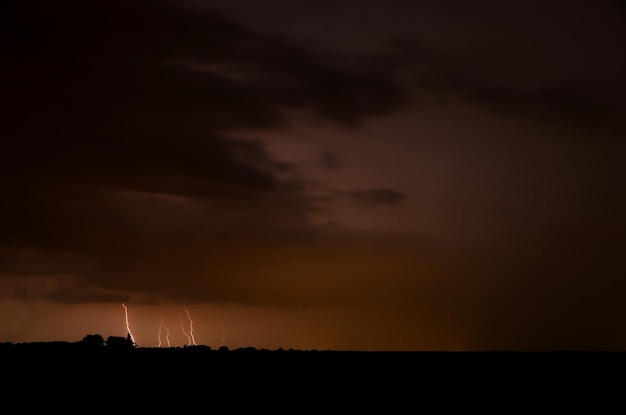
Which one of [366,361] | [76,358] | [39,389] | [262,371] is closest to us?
[39,389]

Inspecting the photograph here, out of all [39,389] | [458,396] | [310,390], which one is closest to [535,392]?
[458,396]

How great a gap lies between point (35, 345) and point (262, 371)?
24.3 metres

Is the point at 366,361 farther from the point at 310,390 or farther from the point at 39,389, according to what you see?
the point at 39,389

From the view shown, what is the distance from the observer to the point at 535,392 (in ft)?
148

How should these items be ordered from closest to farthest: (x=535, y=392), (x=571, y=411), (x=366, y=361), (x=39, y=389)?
(x=571, y=411), (x=39, y=389), (x=535, y=392), (x=366, y=361)

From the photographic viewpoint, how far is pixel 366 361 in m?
63.6

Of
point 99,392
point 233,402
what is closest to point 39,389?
point 99,392

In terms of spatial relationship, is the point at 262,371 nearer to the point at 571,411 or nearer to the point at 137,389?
the point at 137,389

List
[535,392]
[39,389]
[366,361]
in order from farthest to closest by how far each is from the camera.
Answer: [366,361], [535,392], [39,389]

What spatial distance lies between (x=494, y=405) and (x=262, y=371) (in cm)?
1600

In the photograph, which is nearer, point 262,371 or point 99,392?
point 99,392

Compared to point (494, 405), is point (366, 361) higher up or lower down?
higher up

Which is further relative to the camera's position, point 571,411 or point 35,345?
point 35,345

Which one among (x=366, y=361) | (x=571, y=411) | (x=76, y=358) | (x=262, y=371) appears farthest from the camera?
(x=366, y=361)
